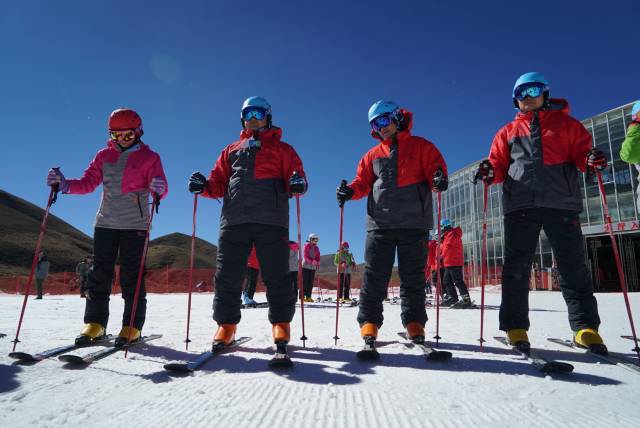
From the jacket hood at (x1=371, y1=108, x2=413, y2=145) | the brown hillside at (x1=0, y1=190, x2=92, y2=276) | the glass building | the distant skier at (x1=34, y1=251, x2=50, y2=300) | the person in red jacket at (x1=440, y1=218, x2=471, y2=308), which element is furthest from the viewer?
the brown hillside at (x1=0, y1=190, x2=92, y2=276)

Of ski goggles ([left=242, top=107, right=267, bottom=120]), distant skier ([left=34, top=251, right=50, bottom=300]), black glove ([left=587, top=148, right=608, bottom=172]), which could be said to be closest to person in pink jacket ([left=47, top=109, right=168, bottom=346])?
ski goggles ([left=242, top=107, right=267, bottom=120])

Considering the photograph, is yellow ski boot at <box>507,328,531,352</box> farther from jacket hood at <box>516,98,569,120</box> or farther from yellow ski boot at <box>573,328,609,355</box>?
jacket hood at <box>516,98,569,120</box>

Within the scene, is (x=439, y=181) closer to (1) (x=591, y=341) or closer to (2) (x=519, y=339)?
(2) (x=519, y=339)

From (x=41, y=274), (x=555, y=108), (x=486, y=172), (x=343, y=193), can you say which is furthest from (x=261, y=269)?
(x=41, y=274)

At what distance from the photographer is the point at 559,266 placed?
329 centimetres

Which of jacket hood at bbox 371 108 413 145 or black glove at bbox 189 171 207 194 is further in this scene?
jacket hood at bbox 371 108 413 145

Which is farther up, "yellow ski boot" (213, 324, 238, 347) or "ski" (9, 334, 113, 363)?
"yellow ski boot" (213, 324, 238, 347)

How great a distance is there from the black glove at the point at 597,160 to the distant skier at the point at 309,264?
9.23 m

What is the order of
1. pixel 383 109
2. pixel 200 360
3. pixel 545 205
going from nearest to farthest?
pixel 200 360
pixel 545 205
pixel 383 109

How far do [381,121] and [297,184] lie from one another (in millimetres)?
1080

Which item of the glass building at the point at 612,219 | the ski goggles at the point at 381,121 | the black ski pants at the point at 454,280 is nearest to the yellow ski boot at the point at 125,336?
the ski goggles at the point at 381,121

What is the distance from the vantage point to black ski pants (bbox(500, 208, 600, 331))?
3176 mm

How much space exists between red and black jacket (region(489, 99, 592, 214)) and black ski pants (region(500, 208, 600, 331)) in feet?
0.37

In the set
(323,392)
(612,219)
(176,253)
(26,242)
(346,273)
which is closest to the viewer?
(323,392)
